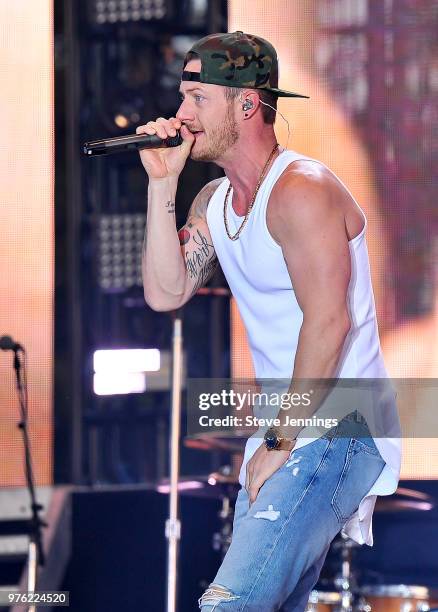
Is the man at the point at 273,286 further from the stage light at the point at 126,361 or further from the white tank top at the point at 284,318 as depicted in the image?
the stage light at the point at 126,361

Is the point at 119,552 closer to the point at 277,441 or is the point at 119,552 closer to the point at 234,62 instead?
→ the point at 277,441

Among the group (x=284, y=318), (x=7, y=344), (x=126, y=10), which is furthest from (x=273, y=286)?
(x=126, y=10)

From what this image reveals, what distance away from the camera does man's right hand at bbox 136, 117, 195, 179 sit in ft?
7.57

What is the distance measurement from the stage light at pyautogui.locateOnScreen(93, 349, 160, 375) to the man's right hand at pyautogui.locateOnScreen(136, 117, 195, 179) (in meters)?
Result: 1.56

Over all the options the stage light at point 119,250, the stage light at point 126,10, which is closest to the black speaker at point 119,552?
the stage light at point 119,250

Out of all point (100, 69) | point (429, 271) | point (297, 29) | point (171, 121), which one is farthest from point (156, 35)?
point (171, 121)

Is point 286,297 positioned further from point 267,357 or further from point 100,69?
point 100,69

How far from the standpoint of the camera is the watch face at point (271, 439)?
80.9 inches

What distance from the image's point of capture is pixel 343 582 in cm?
345

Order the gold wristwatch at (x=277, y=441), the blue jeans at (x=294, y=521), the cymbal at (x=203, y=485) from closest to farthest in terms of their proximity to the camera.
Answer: the blue jeans at (x=294, y=521) → the gold wristwatch at (x=277, y=441) → the cymbal at (x=203, y=485)

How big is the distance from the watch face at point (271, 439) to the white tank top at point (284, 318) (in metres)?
0.14

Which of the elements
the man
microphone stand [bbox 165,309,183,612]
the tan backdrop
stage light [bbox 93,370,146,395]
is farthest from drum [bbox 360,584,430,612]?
the man

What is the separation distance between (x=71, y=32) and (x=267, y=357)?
2.01 meters

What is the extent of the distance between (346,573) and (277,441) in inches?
61.1
